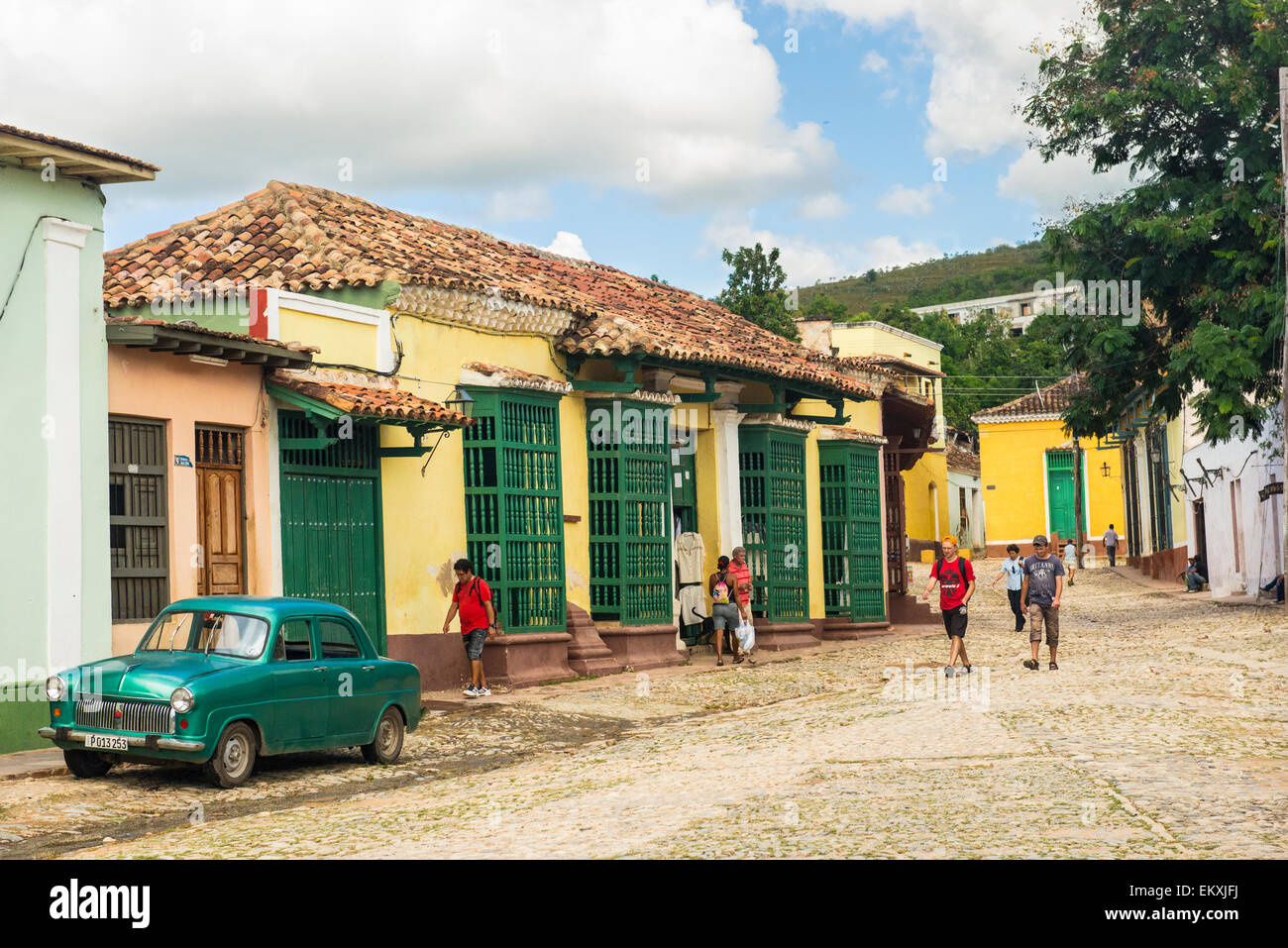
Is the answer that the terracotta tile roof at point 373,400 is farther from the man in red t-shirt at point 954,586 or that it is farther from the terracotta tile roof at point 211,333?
the man in red t-shirt at point 954,586

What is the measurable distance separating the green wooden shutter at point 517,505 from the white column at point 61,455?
18.5 feet

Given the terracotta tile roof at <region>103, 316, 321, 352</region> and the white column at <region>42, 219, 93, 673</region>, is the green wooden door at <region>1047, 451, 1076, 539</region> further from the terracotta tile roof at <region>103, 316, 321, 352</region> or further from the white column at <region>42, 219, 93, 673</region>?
the white column at <region>42, 219, 93, 673</region>

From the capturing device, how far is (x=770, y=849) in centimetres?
740

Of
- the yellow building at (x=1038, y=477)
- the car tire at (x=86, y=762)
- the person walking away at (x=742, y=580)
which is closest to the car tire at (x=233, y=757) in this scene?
the car tire at (x=86, y=762)

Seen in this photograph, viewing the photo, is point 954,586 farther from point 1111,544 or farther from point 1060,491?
point 1060,491

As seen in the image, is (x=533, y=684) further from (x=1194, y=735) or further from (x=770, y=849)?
(x=770, y=849)

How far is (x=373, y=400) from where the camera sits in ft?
51.0

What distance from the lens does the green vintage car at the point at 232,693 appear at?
10.6m

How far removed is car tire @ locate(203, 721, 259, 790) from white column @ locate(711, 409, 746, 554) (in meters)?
13.5

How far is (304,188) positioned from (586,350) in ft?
13.7

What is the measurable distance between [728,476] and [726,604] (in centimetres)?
275

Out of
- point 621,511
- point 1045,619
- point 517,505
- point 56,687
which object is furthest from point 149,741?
point 1045,619

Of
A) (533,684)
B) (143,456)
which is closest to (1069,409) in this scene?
(533,684)

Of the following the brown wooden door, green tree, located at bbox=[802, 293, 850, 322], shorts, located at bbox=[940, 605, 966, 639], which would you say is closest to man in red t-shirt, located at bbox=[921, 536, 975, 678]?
shorts, located at bbox=[940, 605, 966, 639]
